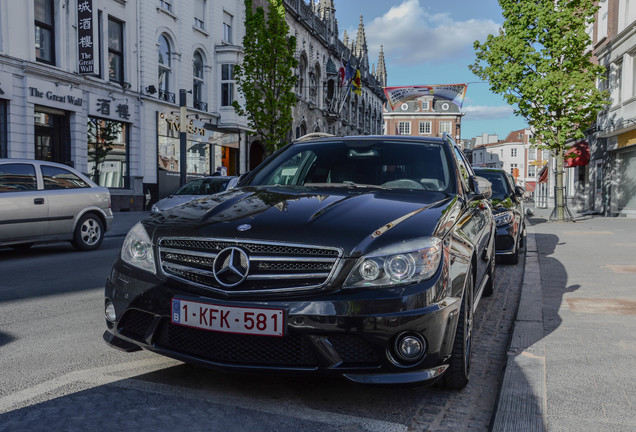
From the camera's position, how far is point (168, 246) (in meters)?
3.03

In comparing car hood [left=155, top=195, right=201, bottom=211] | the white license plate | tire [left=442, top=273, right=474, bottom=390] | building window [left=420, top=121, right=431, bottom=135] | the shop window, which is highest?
building window [left=420, top=121, right=431, bottom=135]

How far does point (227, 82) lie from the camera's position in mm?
29141

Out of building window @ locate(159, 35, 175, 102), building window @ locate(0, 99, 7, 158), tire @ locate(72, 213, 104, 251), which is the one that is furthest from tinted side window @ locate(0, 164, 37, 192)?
building window @ locate(159, 35, 175, 102)

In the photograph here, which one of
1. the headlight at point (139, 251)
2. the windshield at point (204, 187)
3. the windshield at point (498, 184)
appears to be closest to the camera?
the headlight at point (139, 251)

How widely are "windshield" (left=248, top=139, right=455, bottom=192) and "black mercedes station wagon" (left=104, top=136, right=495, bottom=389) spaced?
2.79 feet

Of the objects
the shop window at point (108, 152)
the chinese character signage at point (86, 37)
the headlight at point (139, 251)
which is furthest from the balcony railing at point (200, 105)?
the headlight at point (139, 251)

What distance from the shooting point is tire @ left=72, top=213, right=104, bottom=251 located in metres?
9.88

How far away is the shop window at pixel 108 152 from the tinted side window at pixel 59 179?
1174 centimetres

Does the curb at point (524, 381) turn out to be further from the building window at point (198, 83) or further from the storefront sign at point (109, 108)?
the building window at point (198, 83)

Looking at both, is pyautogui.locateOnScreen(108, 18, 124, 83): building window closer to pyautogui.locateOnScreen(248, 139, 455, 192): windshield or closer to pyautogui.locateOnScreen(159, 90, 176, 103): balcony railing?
pyautogui.locateOnScreen(159, 90, 176, 103): balcony railing

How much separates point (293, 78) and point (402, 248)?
21.9 metres

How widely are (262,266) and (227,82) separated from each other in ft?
90.6

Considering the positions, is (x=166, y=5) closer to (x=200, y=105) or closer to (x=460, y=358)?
(x=200, y=105)

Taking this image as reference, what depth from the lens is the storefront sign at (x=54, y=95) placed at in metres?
17.8
